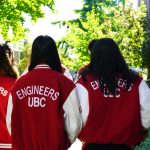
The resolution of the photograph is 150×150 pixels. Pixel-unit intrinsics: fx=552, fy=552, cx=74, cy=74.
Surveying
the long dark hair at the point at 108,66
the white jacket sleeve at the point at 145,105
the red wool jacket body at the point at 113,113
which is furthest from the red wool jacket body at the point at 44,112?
the white jacket sleeve at the point at 145,105

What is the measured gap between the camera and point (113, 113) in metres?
4.96

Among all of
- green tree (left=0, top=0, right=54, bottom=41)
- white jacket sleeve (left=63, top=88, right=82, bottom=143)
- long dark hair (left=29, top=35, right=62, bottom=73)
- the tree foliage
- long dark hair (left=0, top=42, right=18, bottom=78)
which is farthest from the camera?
green tree (left=0, top=0, right=54, bottom=41)

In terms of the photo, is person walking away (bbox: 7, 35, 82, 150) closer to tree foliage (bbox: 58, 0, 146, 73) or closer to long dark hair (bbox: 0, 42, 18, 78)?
long dark hair (bbox: 0, 42, 18, 78)

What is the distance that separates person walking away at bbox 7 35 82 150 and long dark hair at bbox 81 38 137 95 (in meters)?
0.27

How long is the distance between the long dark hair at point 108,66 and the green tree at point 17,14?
24.1 meters

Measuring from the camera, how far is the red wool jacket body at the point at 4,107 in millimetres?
5410

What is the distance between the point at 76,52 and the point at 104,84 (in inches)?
1289

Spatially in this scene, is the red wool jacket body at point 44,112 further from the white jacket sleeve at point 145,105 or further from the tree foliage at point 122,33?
the tree foliage at point 122,33

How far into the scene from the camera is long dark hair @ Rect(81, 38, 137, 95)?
4996 mm

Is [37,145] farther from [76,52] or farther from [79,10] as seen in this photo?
[79,10]

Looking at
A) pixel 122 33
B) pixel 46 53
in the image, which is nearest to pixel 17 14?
pixel 122 33

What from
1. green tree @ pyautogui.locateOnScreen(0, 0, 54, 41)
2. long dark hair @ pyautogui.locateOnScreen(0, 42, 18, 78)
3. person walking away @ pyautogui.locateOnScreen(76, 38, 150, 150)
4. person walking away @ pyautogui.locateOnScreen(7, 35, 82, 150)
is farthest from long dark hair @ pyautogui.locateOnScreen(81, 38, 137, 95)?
green tree @ pyautogui.locateOnScreen(0, 0, 54, 41)

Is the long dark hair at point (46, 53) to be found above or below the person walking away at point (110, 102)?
above

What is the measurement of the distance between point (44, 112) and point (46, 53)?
1.76ft
